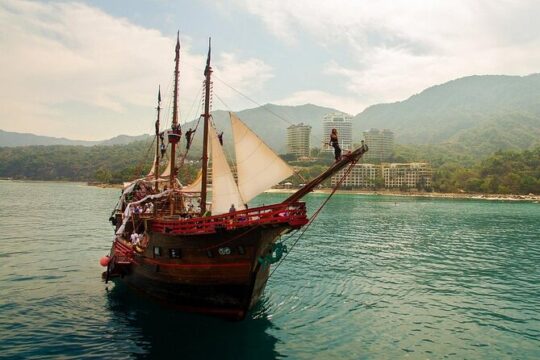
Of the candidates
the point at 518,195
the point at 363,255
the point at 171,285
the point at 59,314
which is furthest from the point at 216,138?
the point at 518,195

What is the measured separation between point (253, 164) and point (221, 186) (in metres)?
2.18

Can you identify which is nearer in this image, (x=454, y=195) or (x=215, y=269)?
(x=215, y=269)

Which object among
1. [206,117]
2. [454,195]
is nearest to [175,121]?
[206,117]

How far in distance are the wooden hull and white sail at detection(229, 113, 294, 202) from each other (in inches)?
97.1

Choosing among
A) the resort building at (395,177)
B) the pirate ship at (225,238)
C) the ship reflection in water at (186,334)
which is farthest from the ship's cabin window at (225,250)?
the resort building at (395,177)

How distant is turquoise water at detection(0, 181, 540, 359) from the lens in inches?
626

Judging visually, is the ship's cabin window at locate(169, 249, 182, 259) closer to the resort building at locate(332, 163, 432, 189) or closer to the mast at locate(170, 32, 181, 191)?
the mast at locate(170, 32, 181, 191)

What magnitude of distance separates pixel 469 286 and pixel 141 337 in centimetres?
2135

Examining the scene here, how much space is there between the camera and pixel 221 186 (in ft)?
Answer: 63.3

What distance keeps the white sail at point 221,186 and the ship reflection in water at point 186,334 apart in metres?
5.26

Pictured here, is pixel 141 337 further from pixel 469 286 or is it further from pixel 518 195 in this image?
pixel 518 195

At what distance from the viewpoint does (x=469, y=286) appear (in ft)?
86.6

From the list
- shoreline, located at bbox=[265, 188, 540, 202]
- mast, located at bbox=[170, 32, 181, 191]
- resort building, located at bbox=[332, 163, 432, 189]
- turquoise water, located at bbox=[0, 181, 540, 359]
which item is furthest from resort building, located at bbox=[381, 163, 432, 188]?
mast, located at bbox=[170, 32, 181, 191]

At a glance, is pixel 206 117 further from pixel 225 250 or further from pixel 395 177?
pixel 395 177
